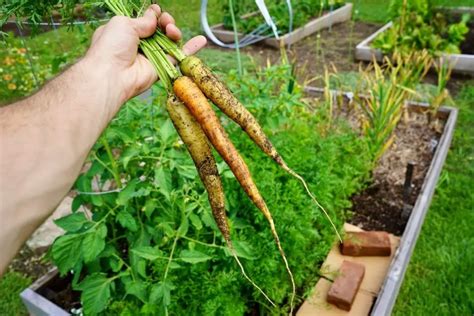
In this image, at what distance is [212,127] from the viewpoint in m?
1.55

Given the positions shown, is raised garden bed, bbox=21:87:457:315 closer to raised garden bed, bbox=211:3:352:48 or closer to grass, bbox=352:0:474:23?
raised garden bed, bbox=211:3:352:48

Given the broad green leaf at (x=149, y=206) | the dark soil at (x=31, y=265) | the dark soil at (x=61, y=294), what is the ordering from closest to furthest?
the broad green leaf at (x=149, y=206) → the dark soil at (x=61, y=294) → the dark soil at (x=31, y=265)

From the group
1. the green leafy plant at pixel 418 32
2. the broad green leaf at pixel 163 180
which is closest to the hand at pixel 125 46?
the broad green leaf at pixel 163 180

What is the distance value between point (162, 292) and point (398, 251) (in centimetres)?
135

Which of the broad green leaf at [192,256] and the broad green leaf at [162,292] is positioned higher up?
the broad green leaf at [192,256]

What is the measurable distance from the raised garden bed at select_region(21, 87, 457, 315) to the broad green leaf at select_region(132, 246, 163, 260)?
0.68 meters

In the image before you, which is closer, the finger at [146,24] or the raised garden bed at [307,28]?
the finger at [146,24]

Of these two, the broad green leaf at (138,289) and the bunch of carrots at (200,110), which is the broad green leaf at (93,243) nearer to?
the broad green leaf at (138,289)

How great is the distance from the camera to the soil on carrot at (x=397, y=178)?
278 centimetres

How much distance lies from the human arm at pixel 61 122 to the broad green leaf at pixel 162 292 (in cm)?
56

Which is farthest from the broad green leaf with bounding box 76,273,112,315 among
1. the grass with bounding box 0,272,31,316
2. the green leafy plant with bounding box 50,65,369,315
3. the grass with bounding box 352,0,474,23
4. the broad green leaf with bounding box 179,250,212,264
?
the grass with bounding box 352,0,474,23

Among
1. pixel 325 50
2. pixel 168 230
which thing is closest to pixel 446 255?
pixel 168 230

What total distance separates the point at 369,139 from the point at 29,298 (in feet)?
7.46

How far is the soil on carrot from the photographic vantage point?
2781mm
